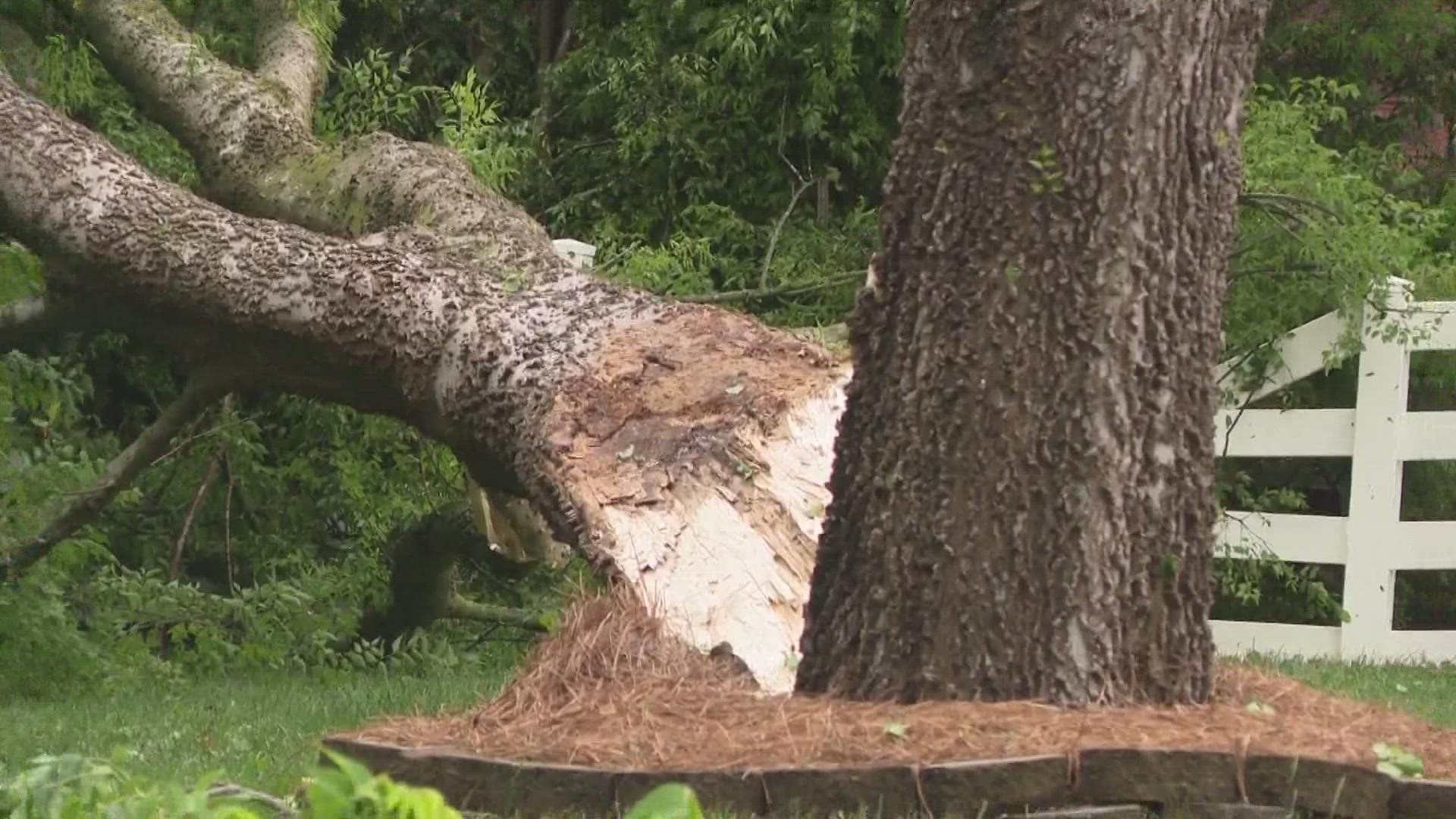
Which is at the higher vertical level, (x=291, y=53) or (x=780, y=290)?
(x=291, y=53)

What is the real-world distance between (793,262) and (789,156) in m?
2.10

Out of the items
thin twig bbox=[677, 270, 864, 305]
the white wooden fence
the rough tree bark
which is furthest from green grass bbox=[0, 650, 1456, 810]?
thin twig bbox=[677, 270, 864, 305]

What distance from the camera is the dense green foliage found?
28.4 feet

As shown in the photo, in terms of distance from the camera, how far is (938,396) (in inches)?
143

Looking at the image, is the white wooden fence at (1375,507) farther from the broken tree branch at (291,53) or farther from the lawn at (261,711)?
the broken tree branch at (291,53)

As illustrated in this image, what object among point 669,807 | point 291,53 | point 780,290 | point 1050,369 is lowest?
point 669,807

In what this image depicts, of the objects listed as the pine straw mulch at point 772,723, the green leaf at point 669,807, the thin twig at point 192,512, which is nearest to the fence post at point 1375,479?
the pine straw mulch at point 772,723

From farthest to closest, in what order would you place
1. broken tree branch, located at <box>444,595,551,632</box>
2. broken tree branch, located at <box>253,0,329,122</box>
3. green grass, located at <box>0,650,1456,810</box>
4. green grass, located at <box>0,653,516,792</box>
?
broken tree branch, located at <box>444,595,551,632</box>, broken tree branch, located at <box>253,0,329,122</box>, green grass, located at <box>0,650,1456,810</box>, green grass, located at <box>0,653,516,792</box>

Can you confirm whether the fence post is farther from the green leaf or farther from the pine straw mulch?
the green leaf

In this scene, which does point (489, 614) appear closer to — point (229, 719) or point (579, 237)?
point (229, 719)

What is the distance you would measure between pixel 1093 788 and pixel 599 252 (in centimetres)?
623

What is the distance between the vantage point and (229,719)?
20.5 ft

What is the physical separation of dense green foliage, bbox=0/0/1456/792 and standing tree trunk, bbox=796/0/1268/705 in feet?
9.64

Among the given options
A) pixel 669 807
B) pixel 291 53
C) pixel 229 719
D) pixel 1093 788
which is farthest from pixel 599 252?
pixel 669 807
